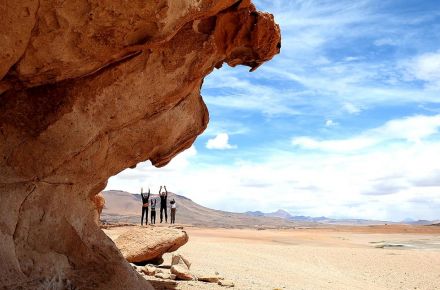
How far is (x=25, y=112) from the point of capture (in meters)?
5.20

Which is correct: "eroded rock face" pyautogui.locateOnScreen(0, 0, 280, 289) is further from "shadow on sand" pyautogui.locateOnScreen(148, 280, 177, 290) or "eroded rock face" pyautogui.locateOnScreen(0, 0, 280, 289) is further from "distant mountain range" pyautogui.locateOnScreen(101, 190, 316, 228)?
"distant mountain range" pyautogui.locateOnScreen(101, 190, 316, 228)

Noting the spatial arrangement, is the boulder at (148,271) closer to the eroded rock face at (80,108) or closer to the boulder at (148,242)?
the boulder at (148,242)

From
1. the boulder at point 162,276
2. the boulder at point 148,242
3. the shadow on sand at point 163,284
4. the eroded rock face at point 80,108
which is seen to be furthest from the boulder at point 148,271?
the eroded rock face at point 80,108

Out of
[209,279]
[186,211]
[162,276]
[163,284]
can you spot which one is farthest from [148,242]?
[186,211]

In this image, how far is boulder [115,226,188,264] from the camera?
10930mm

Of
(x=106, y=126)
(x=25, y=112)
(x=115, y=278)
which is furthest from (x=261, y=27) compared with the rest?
(x=115, y=278)

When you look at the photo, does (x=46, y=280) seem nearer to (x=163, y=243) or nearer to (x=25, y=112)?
(x=25, y=112)

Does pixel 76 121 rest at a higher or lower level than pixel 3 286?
higher

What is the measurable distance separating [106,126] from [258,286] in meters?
5.65

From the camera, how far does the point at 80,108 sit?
5363 mm

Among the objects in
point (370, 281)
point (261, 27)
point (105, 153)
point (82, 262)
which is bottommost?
point (370, 281)

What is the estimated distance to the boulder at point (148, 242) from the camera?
10.9 metres

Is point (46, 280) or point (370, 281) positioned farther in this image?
point (370, 281)

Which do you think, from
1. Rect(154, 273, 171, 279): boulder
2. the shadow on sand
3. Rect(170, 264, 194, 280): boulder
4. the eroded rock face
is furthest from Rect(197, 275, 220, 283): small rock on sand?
the eroded rock face
